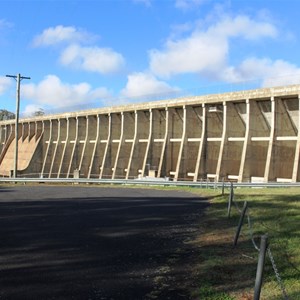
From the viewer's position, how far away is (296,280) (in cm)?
566

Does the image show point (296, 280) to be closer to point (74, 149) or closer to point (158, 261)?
point (158, 261)

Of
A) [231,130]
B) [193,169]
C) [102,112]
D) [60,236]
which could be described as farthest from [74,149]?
[60,236]

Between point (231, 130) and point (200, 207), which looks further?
point (231, 130)

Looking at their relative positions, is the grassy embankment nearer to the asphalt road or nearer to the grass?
the grass

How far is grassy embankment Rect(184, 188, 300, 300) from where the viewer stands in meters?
5.45

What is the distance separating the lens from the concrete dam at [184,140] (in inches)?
1334

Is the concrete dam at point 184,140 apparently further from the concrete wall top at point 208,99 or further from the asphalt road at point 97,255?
the asphalt road at point 97,255

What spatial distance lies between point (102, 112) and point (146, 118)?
681 centimetres

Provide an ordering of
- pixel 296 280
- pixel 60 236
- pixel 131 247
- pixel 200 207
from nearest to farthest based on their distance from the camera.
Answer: pixel 296 280
pixel 131 247
pixel 60 236
pixel 200 207

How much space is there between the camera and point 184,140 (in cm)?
4012

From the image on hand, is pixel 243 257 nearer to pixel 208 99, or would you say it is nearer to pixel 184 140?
pixel 208 99

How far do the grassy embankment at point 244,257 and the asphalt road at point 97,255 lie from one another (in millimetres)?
270

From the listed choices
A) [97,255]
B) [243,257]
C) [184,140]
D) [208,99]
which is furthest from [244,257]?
[184,140]

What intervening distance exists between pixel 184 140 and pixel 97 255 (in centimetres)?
3290
